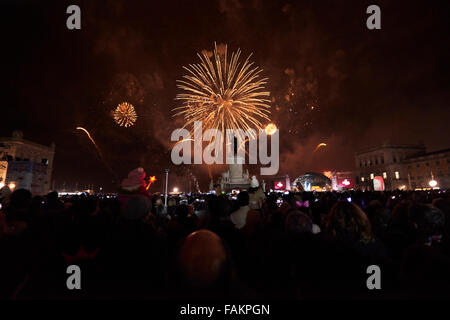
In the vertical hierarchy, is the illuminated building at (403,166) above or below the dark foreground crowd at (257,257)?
above

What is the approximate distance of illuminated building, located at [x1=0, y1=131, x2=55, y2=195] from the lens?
4088 cm

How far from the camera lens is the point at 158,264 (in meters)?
2.87

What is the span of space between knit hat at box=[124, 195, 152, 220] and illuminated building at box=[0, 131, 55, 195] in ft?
116

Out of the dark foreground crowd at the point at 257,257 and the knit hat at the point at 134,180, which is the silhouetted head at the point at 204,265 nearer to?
the dark foreground crowd at the point at 257,257

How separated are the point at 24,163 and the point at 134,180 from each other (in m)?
46.9

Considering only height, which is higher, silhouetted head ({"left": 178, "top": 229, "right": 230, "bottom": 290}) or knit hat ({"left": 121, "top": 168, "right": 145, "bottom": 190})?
knit hat ({"left": 121, "top": 168, "right": 145, "bottom": 190})

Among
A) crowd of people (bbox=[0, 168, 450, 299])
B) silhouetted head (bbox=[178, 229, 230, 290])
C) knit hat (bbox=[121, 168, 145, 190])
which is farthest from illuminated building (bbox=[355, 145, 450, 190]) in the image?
silhouetted head (bbox=[178, 229, 230, 290])

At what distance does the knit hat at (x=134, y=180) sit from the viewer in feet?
31.7

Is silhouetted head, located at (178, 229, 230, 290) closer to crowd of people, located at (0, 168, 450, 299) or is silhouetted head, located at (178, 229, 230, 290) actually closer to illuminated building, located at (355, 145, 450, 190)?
crowd of people, located at (0, 168, 450, 299)

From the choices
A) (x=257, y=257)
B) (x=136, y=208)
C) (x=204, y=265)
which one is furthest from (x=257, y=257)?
(x=204, y=265)

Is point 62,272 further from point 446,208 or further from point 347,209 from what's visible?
point 446,208

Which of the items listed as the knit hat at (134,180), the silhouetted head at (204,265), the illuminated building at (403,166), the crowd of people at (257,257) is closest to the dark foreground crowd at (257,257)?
the crowd of people at (257,257)

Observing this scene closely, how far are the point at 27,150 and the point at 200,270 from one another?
9938 cm

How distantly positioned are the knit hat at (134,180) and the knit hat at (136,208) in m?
6.99
